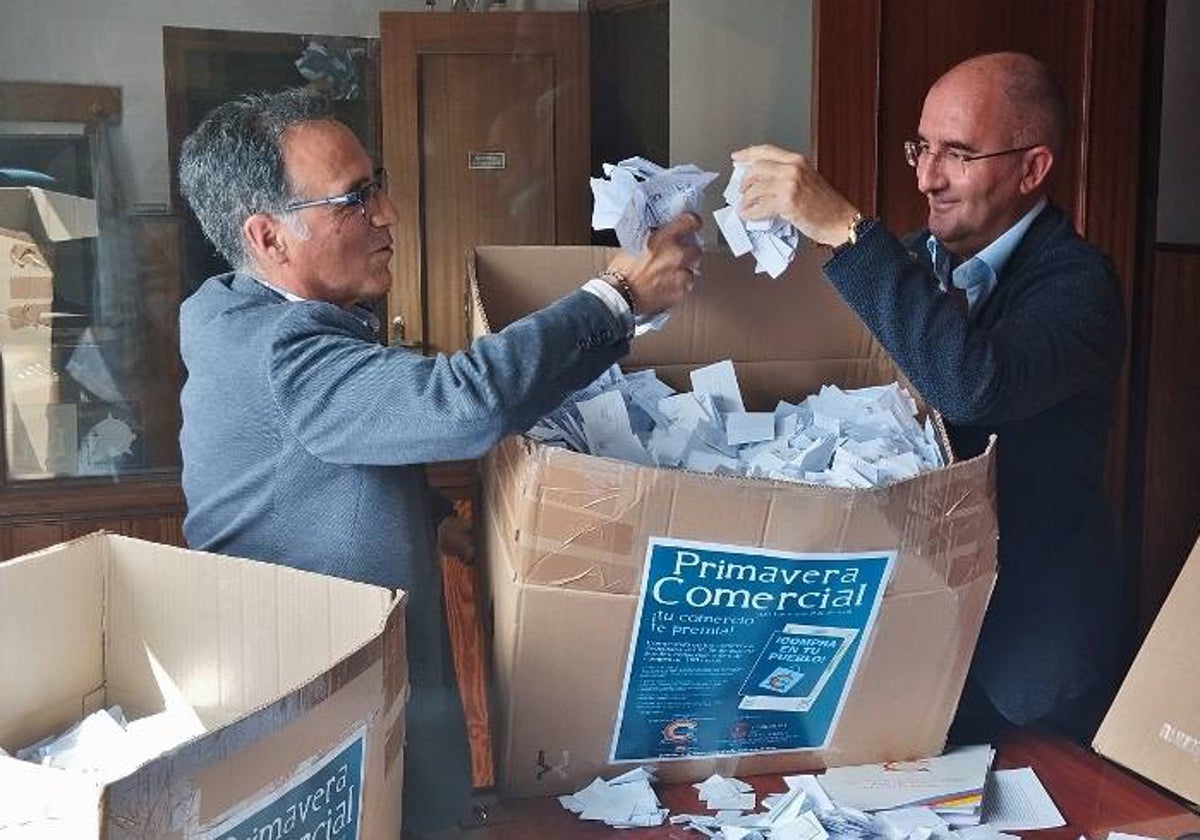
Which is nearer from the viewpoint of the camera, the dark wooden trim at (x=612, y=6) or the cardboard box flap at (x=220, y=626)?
the cardboard box flap at (x=220, y=626)

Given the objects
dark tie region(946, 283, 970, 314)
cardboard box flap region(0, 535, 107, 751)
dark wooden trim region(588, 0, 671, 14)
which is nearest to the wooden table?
cardboard box flap region(0, 535, 107, 751)

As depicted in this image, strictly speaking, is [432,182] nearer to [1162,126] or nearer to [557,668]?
[1162,126]

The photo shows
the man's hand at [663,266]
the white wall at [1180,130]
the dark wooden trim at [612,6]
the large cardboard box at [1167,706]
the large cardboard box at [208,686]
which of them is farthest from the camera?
the dark wooden trim at [612,6]

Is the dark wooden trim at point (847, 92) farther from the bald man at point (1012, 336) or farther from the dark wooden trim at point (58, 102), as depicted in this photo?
the dark wooden trim at point (58, 102)

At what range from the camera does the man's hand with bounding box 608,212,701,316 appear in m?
1.34

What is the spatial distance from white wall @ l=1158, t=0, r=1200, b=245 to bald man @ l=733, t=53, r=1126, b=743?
4.24 feet

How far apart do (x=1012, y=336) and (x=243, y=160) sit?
86 cm

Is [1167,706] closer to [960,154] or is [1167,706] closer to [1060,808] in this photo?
[1060,808]

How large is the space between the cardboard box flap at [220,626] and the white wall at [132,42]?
188 centimetres

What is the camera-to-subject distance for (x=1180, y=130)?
9.90 ft

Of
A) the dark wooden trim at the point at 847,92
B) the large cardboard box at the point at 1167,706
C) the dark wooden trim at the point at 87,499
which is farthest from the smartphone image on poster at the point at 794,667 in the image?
the dark wooden trim at the point at 87,499

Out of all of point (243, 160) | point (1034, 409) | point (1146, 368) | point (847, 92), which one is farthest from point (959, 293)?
point (1146, 368)

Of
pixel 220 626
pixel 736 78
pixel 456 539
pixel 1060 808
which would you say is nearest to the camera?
pixel 220 626

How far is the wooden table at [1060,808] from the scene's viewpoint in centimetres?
126
